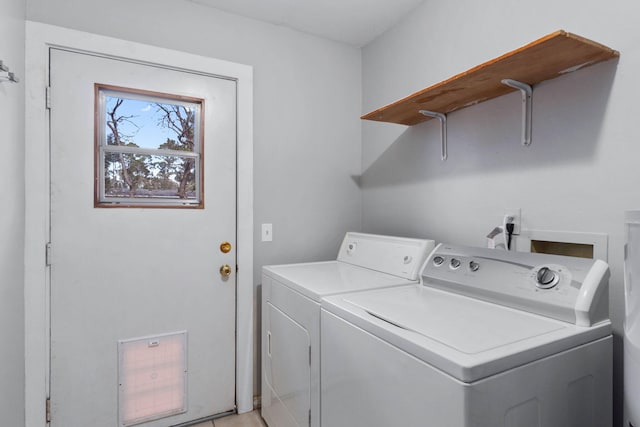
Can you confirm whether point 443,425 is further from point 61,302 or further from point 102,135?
point 102,135

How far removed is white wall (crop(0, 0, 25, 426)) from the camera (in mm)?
1282

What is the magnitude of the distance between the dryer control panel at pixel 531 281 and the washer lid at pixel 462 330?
4cm

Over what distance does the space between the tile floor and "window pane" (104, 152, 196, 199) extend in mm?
1313

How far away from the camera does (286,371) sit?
1609mm

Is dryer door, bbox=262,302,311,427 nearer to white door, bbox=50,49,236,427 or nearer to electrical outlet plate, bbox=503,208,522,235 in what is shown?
white door, bbox=50,49,236,427

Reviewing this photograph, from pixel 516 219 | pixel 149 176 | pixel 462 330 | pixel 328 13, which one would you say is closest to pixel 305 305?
pixel 462 330

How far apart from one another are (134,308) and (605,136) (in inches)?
87.7

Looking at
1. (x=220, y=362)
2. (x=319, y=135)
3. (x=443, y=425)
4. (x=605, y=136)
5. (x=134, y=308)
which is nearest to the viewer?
(x=443, y=425)

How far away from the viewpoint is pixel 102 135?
172 centimetres

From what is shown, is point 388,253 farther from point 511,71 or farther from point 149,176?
point 149,176

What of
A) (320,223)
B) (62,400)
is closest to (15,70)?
(62,400)

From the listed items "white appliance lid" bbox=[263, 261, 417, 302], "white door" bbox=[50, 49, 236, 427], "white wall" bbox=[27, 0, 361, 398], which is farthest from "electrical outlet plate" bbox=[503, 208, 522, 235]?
"white door" bbox=[50, 49, 236, 427]

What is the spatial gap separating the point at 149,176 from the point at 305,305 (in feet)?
3.70

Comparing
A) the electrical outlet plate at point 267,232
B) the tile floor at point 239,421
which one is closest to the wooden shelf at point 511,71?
the electrical outlet plate at point 267,232
